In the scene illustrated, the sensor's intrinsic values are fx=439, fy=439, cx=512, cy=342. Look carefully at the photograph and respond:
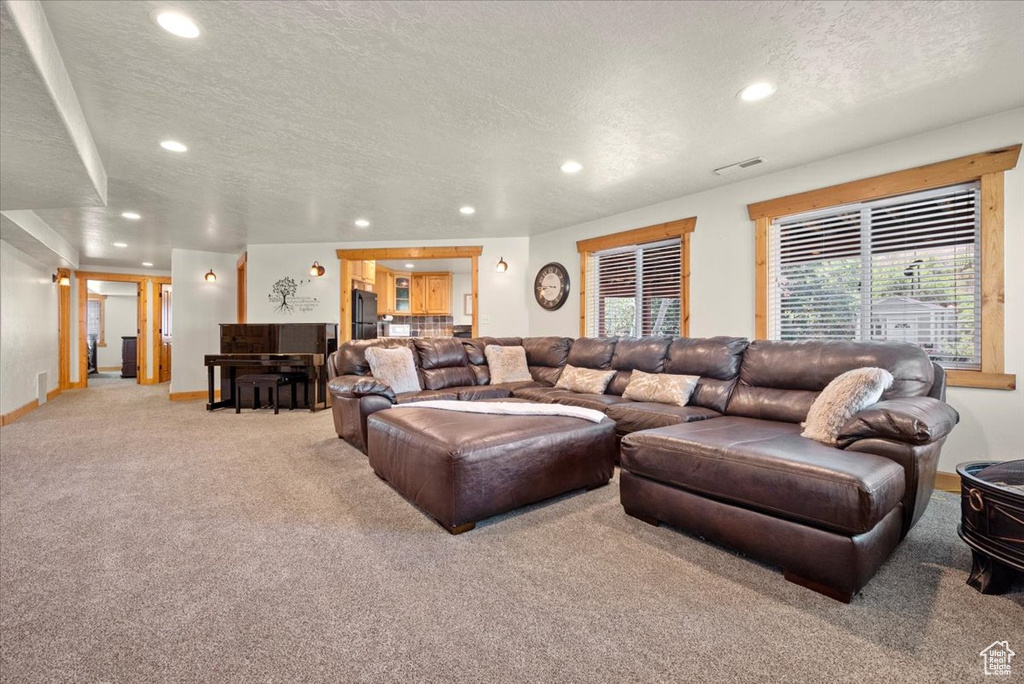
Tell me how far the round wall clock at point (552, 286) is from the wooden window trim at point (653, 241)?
0.29 metres

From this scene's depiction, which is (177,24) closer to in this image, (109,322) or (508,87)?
(508,87)

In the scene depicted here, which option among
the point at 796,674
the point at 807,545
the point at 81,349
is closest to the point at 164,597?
the point at 796,674

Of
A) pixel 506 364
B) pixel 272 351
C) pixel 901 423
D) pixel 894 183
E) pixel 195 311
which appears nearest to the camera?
pixel 901 423

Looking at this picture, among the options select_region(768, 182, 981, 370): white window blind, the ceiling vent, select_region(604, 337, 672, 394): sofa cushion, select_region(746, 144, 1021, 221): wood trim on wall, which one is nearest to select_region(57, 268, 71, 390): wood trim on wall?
select_region(604, 337, 672, 394): sofa cushion

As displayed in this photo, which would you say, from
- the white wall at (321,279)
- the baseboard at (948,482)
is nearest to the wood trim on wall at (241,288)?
the white wall at (321,279)

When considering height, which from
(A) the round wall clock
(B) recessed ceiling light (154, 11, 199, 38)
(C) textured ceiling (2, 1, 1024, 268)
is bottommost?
(A) the round wall clock

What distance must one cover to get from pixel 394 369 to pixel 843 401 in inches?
134

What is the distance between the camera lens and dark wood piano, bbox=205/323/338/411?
19.3ft

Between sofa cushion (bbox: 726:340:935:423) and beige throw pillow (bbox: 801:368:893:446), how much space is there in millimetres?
254

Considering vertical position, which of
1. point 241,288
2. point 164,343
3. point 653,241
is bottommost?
point 164,343

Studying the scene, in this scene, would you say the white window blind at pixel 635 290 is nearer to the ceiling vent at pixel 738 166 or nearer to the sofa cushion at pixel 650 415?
the ceiling vent at pixel 738 166

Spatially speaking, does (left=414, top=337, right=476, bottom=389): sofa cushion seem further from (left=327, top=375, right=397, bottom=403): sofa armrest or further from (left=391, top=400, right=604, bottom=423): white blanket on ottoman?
Result: (left=391, top=400, right=604, bottom=423): white blanket on ottoman

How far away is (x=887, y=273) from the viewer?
333cm

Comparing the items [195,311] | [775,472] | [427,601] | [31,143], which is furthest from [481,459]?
[195,311]
